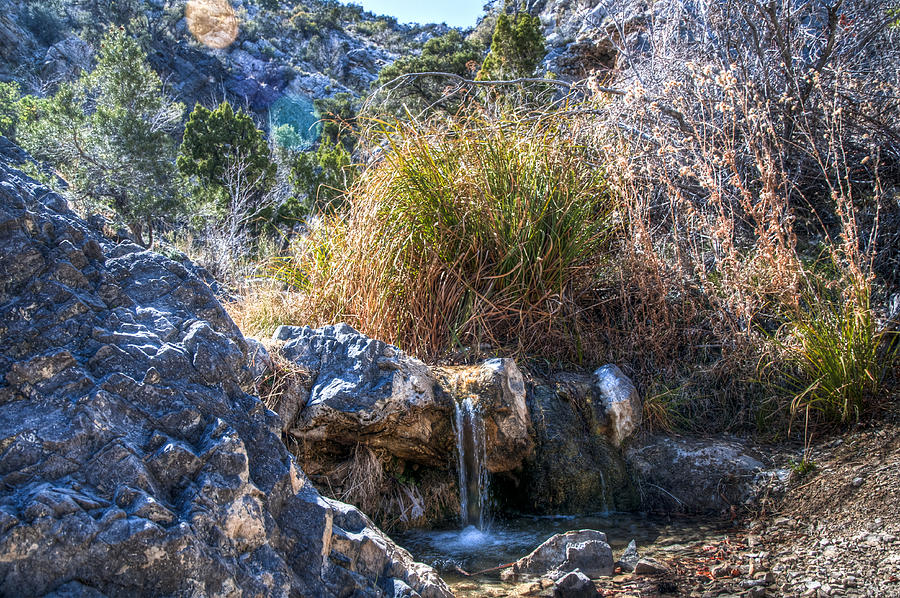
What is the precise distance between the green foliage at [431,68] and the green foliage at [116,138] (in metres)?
5.26

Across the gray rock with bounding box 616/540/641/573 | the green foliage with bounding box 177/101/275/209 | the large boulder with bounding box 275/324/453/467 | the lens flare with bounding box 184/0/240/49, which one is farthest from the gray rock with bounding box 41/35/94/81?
the gray rock with bounding box 616/540/641/573

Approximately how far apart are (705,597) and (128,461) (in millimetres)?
1837

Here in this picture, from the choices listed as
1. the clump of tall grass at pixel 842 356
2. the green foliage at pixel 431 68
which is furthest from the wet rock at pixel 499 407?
the green foliage at pixel 431 68

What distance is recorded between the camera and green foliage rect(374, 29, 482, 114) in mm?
13344

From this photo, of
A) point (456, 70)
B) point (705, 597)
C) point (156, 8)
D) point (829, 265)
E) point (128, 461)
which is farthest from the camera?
point (156, 8)

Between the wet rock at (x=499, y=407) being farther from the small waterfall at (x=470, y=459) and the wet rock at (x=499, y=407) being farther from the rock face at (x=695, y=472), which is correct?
the rock face at (x=695, y=472)

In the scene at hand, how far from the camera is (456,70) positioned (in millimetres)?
17484

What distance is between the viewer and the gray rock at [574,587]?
209 centimetres

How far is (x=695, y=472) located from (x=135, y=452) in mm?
2674

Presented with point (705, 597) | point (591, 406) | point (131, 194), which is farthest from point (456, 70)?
point (705, 597)

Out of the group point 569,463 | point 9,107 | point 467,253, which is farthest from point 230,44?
point 569,463

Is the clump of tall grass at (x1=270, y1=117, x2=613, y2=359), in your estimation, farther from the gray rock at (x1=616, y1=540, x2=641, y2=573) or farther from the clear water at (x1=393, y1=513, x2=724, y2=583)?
the gray rock at (x1=616, y1=540, x2=641, y2=573)

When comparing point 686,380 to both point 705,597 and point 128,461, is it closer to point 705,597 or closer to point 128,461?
point 705,597

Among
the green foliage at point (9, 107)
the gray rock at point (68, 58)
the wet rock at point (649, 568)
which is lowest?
the wet rock at point (649, 568)
